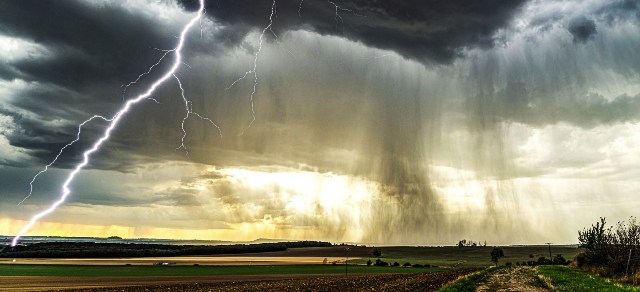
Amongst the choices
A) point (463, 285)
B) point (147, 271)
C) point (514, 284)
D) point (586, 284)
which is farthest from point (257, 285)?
point (147, 271)

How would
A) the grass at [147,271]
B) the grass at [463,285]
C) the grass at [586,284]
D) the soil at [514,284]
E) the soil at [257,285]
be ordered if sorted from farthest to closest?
the grass at [147,271] < the soil at [257,285] < the soil at [514,284] < the grass at [463,285] < the grass at [586,284]

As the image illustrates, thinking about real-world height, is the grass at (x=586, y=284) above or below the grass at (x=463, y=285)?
above

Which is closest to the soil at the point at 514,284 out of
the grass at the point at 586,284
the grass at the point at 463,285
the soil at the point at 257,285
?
the grass at the point at 463,285

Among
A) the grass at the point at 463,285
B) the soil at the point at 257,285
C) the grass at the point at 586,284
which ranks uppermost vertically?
the grass at the point at 586,284

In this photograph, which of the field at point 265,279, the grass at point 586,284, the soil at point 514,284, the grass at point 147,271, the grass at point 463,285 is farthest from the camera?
the grass at point 147,271

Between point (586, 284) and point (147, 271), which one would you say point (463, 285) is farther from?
point (147, 271)

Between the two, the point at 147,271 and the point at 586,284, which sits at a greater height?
the point at 586,284

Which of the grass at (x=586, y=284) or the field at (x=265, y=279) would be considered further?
the field at (x=265, y=279)

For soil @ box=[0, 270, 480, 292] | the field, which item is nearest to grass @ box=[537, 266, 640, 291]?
the field

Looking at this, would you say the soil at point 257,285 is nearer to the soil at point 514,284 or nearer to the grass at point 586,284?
the soil at point 514,284

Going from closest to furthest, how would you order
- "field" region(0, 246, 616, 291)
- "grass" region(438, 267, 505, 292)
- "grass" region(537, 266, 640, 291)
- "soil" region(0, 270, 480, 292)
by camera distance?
"grass" region(537, 266, 640, 291)
"grass" region(438, 267, 505, 292)
"field" region(0, 246, 616, 291)
"soil" region(0, 270, 480, 292)

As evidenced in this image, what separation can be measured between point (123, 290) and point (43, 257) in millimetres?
126368

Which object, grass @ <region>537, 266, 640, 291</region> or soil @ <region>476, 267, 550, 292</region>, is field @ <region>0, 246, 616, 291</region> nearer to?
soil @ <region>476, 267, 550, 292</region>

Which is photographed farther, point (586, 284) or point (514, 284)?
point (514, 284)
